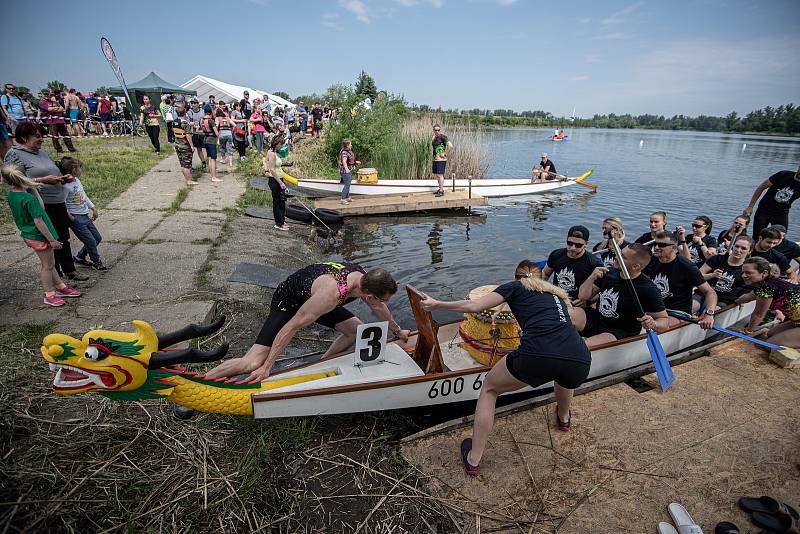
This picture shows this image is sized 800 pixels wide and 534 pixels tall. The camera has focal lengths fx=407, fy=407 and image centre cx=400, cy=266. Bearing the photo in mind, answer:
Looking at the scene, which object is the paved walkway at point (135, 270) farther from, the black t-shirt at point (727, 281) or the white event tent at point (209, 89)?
the white event tent at point (209, 89)

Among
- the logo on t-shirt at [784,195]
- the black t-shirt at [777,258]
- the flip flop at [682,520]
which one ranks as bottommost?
the flip flop at [682,520]

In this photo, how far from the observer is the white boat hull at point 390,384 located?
12.1 ft

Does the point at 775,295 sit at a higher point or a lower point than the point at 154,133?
lower

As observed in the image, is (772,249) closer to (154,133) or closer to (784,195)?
(784,195)

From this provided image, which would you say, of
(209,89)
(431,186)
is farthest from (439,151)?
(209,89)

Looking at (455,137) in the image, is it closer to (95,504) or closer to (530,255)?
(530,255)

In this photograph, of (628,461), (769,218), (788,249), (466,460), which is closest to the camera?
(466,460)

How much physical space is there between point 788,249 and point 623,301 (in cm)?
365

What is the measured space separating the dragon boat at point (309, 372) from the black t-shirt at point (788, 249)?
2409 millimetres

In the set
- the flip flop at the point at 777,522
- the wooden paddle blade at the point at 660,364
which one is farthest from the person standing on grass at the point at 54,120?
the flip flop at the point at 777,522

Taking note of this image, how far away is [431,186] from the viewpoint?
17.0 m

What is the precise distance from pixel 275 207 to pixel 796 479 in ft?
34.9

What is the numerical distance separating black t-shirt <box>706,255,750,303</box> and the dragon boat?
5.02 ft

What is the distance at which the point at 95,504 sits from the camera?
2.98m
